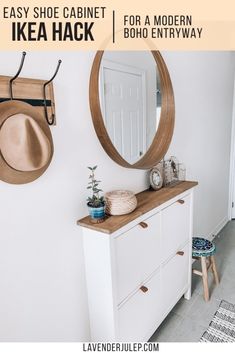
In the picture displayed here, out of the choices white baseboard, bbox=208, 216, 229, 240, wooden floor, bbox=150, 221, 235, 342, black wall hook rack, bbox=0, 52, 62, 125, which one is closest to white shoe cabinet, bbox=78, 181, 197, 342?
wooden floor, bbox=150, 221, 235, 342

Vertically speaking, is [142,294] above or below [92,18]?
below

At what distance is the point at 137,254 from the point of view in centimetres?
133

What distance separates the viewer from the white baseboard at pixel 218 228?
297cm

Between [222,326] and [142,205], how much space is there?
1050 millimetres

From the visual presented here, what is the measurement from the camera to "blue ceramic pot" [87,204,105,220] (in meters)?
1.19

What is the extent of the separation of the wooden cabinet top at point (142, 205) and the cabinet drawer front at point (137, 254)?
7 centimetres

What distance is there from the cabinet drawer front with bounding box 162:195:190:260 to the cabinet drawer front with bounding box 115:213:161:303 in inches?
3.2

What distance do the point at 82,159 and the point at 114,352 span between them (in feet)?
3.18

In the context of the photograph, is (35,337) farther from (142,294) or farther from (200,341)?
(200,341)

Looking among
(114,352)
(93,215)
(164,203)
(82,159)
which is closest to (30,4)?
(82,159)

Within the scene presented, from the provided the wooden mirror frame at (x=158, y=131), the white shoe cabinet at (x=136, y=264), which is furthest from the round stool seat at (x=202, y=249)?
the wooden mirror frame at (x=158, y=131)

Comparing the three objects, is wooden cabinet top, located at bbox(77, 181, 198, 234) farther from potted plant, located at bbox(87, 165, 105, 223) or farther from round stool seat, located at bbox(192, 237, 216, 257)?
round stool seat, located at bbox(192, 237, 216, 257)

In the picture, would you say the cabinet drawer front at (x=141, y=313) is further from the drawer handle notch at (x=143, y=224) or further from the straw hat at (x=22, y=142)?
the straw hat at (x=22, y=142)

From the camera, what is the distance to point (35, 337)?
1156mm
